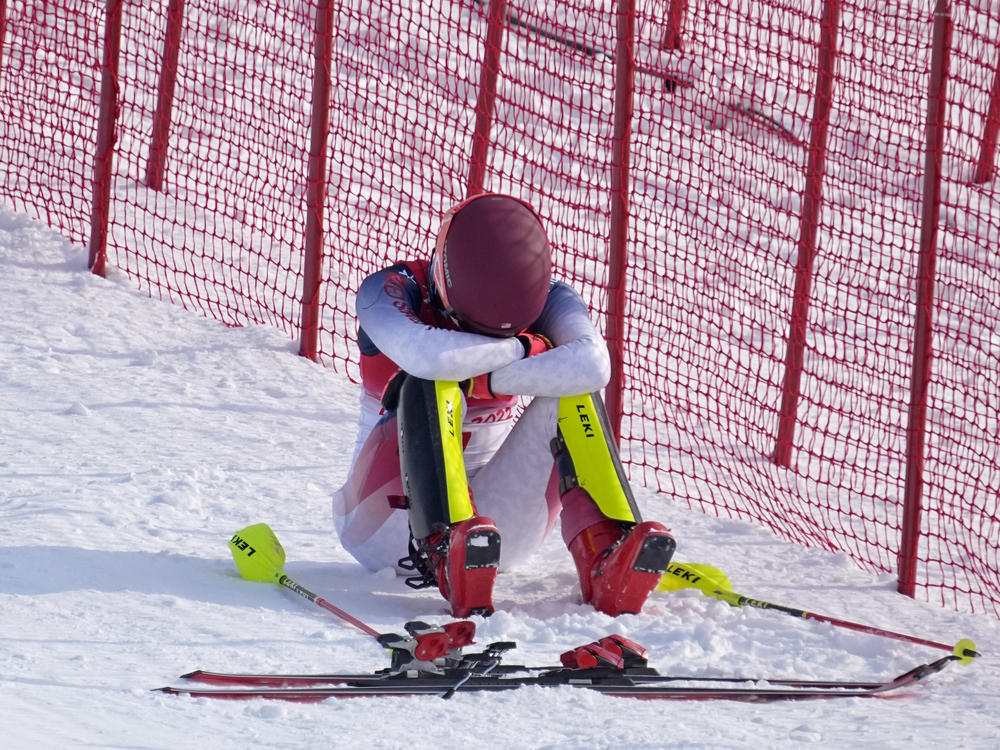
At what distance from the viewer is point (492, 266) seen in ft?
12.4

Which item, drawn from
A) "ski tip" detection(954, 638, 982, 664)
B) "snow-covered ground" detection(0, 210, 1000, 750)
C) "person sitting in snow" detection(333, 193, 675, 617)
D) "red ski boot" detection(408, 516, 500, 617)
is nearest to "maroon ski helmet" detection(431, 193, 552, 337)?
"person sitting in snow" detection(333, 193, 675, 617)

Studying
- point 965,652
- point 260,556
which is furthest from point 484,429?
point 965,652

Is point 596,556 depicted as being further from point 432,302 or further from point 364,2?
point 364,2

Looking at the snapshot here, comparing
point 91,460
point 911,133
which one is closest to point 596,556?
point 91,460

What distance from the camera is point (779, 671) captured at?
3.50 meters

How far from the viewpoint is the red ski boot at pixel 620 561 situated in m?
3.66

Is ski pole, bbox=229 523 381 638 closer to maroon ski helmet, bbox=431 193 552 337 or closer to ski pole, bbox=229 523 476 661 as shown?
ski pole, bbox=229 523 476 661

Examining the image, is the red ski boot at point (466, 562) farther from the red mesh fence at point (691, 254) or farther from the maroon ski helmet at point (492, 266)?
the red mesh fence at point (691, 254)

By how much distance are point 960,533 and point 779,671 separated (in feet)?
7.63

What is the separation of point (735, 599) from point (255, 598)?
1273 millimetres

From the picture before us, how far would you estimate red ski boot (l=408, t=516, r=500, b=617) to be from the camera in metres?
3.59

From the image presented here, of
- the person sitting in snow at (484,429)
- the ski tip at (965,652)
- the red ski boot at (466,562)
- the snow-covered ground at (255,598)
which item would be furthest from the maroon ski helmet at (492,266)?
the ski tip at (965,652)

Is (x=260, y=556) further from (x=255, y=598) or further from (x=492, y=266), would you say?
(x=492, y=266)

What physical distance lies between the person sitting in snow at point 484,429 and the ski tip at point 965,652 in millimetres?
749
